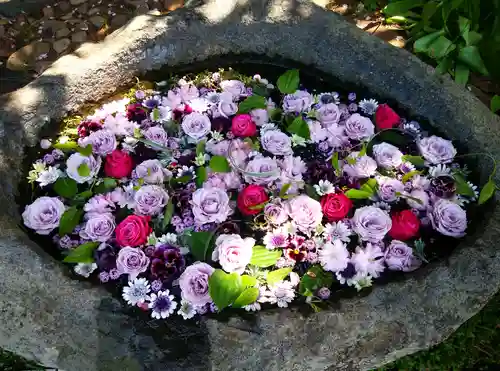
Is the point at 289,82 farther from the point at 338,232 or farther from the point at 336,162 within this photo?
the point at 338,232

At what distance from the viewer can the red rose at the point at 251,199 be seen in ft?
6.31

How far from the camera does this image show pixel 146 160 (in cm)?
213

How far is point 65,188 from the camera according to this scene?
6.68ft

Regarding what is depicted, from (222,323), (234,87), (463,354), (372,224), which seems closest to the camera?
(222,323)

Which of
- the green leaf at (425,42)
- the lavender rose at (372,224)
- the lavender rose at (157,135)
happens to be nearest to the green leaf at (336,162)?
the lavender rose at (372,224)

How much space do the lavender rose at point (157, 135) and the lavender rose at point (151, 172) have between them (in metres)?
0.11

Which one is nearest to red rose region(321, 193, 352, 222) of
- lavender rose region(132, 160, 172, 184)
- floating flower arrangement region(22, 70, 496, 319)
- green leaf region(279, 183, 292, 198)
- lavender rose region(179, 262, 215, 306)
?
floating flower arrangement region(22, 70, 496, 319)

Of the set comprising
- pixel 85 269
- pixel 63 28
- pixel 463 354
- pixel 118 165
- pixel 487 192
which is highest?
pixel 487 192

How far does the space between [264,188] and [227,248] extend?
0.31m

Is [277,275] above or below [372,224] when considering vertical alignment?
below

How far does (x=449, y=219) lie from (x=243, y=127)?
0.85m

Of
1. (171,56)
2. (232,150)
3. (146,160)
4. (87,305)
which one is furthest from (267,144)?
(87,305)

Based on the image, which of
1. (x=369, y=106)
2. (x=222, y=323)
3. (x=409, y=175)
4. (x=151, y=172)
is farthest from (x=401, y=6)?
(x=222, y=323)

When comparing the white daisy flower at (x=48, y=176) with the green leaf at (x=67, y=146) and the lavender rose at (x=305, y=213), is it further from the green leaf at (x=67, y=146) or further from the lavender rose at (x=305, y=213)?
the lavender rose at (x=305, y=213)
